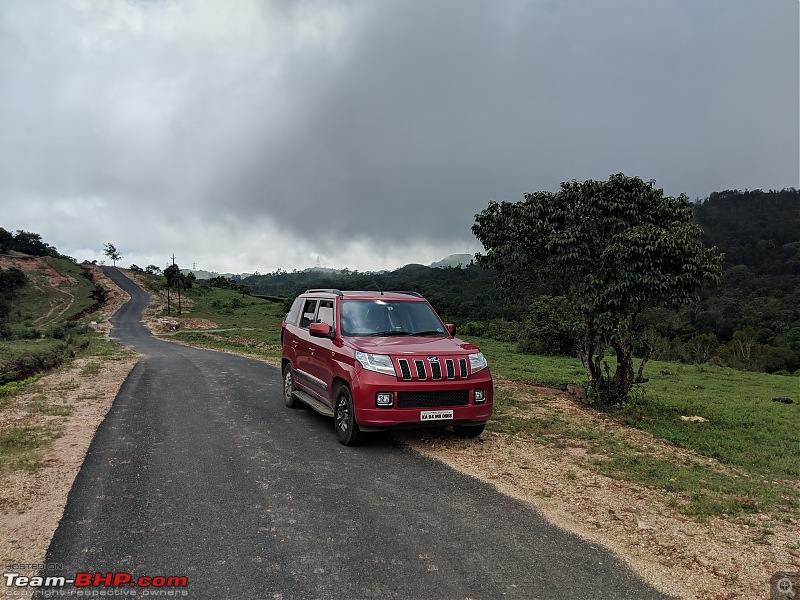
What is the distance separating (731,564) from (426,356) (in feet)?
13.0

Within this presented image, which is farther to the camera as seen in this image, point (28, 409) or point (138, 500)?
point (28, 409)

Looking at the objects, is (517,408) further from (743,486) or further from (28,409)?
(28,409)

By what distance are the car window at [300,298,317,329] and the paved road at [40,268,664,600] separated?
2416 mm

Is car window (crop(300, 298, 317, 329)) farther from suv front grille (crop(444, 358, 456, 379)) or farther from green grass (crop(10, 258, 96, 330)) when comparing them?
green grass (crop(10, 258, 96, 330))

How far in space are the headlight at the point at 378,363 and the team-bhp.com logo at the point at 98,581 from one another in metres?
3.57

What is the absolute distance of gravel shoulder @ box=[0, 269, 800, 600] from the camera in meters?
3.93

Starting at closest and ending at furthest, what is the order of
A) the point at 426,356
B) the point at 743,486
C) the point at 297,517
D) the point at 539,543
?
1. the point at 539,543
2. the point at 297,517
3. the point at 743,486
4. the point at 426,356

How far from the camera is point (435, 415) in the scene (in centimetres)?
681

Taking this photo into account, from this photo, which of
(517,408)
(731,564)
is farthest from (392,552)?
(517,408)

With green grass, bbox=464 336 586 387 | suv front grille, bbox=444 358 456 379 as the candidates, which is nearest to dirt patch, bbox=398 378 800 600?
suv front grille, bbox=444 358 456 379

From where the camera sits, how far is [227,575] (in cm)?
371

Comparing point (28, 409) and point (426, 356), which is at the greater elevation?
point (426, 356)

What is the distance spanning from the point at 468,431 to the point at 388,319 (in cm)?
220

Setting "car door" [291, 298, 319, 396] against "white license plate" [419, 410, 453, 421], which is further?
"car door" [291, 298, 319, 396]
